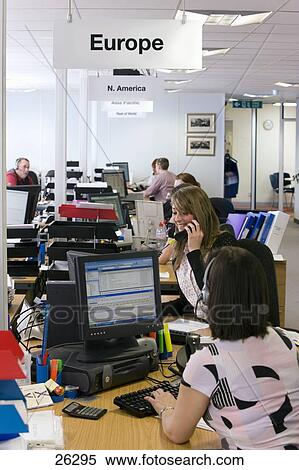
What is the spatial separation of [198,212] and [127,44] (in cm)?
141

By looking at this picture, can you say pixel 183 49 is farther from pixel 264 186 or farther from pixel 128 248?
pixel 264 186

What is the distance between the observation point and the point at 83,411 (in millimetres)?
2654

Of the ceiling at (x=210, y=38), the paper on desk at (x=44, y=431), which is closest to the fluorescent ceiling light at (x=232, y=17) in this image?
the ceiling at (x=210, y=38)

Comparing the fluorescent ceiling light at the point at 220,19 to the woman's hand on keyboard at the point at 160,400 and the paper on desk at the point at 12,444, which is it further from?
the paper on desk at the point at 12,444

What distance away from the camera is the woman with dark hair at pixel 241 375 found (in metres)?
2.23

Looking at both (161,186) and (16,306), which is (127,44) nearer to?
(16,306)

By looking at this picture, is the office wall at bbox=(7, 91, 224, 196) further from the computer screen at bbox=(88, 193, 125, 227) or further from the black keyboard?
the black keyboard

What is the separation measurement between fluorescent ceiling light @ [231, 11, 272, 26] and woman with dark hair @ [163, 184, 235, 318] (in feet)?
11.0

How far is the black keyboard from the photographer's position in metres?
2.65

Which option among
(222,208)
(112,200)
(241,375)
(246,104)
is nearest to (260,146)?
(246,104)


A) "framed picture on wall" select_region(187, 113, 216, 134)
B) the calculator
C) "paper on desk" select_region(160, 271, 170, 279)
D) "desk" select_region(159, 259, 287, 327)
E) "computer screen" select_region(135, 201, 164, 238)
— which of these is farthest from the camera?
"framed picture on wall" select_region(187, 113, 216, 134)

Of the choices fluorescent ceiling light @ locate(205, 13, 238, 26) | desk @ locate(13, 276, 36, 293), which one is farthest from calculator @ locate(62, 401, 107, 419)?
fluorescent ceiling light @ locate(205, 13, 238, 26)

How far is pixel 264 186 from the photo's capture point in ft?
67.1

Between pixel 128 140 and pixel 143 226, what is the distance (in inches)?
421
